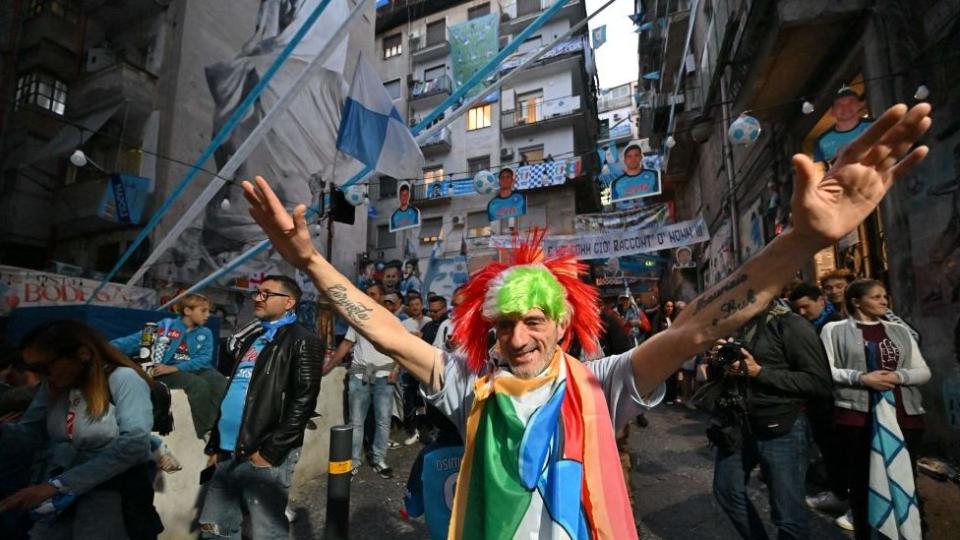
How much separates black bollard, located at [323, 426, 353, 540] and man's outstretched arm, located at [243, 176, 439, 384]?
3.04ft

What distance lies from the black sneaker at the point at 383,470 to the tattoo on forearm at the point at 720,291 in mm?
4756

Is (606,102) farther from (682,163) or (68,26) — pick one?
(68,26)

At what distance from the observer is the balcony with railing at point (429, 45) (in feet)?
99.0

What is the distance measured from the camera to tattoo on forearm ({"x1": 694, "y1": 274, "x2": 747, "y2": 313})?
150 cm

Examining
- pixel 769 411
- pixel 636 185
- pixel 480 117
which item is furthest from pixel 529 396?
pixel 480 117

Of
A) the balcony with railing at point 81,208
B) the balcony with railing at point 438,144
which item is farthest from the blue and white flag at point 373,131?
the balcony with railing at point 438,144

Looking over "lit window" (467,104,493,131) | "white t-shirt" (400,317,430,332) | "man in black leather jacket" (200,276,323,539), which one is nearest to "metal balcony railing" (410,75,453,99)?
"lit window" (467,104,493,131)

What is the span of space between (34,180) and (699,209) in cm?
2290

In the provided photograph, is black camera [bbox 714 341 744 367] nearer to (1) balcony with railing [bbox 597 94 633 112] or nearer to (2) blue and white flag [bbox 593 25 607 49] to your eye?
(2) blue and white flag [bbox 593 25 607 49]

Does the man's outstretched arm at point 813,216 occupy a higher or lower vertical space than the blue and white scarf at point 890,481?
higher

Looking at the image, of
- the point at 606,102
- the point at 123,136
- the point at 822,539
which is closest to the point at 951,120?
the point at 822,539

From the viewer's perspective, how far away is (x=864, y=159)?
Answer: 1.36 metres

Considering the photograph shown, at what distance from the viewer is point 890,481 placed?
9.60ft

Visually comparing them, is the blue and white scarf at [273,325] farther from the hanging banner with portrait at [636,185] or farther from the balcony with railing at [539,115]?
the balcony with railing at [539,115]
